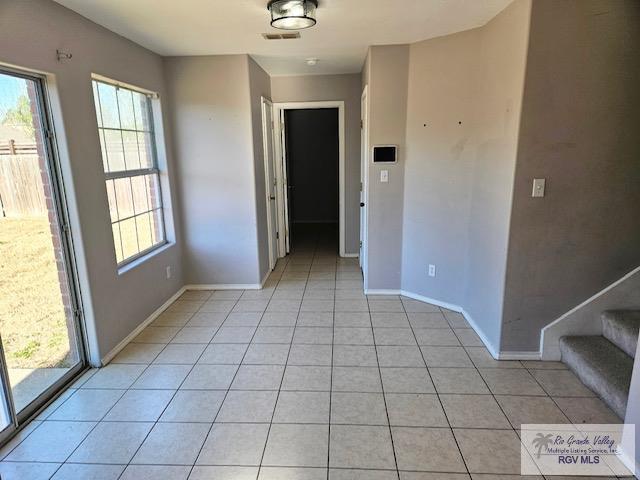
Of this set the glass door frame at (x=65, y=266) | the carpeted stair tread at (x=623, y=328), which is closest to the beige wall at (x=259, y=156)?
the glass door frame at (x=65, y=266)

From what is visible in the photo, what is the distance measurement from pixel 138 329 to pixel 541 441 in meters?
2.97

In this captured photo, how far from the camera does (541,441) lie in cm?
198

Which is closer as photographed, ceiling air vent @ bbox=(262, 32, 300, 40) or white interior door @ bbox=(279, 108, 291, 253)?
ceiling air vent @ bbox=(262, 32, 300, 40)

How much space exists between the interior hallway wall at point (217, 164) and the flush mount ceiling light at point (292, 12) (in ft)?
4.22

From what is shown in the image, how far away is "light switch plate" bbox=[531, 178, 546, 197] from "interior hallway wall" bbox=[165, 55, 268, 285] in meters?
2.52

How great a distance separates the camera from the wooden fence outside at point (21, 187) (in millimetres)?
2102

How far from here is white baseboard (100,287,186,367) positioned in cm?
282

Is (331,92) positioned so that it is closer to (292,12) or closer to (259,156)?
(259,156)

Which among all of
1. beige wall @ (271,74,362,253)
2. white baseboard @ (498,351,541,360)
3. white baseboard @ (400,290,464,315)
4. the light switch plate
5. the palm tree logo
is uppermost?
beige wall @ (271,74,362,253)

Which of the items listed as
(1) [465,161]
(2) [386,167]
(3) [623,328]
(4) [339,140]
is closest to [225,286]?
(2) [386,167]

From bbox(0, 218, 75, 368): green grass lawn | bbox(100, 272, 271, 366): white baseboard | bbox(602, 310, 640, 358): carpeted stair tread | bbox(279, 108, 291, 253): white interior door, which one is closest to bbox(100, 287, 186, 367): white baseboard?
bbox(100, 272, 271, 366): white baseboard

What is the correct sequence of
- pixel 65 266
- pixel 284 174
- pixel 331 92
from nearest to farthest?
1. pixel 65 266
2. pixel 331 92
3. pixel 284 174

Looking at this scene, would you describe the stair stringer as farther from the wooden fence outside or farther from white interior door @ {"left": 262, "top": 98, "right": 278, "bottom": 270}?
the wooden fence outside

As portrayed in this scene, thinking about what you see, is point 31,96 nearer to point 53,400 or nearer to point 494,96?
point 53,400
